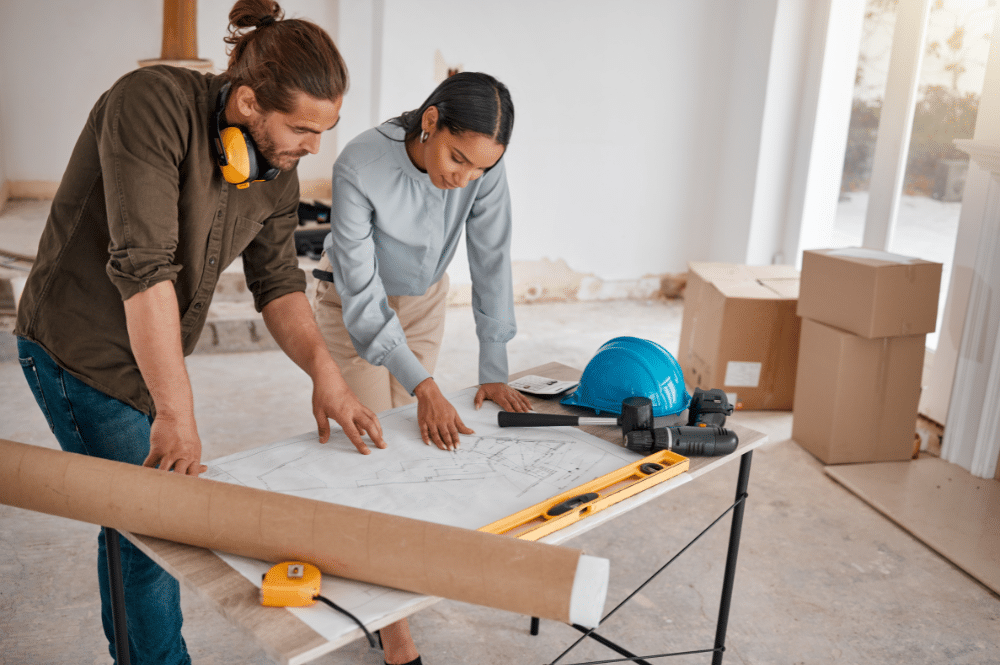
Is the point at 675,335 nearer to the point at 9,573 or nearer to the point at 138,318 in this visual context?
the point at 9,573

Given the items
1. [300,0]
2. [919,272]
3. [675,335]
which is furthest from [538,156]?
[919,272]

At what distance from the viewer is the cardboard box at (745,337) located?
3.33 metres

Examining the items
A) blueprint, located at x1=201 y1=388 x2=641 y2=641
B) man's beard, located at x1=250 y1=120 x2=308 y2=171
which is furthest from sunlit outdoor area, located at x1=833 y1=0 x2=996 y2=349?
man's beard, located at x1=250 y1=120 x2=308 y2=171

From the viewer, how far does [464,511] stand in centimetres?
120

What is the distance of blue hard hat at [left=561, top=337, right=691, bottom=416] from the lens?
62.9 inches

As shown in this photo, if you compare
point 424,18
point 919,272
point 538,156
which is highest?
point 424,18

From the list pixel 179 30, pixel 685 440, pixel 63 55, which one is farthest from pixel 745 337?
pixel 63 55

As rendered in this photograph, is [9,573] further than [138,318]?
Yes

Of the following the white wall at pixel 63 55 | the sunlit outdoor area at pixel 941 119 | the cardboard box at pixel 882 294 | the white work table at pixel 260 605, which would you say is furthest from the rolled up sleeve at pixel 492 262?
the white wall at pixel 63 55

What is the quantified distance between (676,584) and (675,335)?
8.14ft

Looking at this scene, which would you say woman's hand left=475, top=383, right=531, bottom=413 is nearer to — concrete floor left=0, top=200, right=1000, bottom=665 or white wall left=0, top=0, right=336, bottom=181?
concrete floor left=0, top=200, right=1000, bottom=665

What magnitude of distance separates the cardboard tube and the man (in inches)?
4.9

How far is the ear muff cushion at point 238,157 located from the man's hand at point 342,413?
0.39m

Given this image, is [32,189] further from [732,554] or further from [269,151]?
[732,554]
